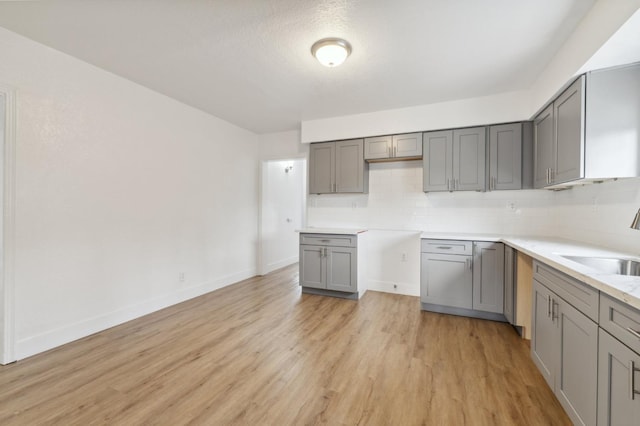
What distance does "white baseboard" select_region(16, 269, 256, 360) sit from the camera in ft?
7.60

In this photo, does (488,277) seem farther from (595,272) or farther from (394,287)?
(595,272)

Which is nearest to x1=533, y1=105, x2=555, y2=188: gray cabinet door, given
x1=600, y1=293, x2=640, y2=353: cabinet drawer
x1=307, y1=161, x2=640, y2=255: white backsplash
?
x1=307, y1=161, x2=640, y2=255: white backsplash

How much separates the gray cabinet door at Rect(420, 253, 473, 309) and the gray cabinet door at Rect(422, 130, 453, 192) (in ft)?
3.09

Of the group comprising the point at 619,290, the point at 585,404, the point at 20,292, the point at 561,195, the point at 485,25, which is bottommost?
the point at 585,404

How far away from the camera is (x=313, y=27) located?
209 cm

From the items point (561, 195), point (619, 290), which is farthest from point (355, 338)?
point (561, 195)

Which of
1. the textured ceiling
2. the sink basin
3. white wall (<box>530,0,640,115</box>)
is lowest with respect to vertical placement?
the sink basin

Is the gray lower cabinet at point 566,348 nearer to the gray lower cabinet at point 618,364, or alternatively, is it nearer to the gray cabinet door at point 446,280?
the gray lower cabinet at point 618,364

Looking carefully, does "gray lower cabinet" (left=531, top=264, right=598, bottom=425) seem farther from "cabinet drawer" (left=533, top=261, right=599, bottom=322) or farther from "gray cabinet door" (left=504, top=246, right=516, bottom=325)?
"gray cabinet door" (left=504, top=246, right=516, bottom=325)

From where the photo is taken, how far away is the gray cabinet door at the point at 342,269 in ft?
12.3

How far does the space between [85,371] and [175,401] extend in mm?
943

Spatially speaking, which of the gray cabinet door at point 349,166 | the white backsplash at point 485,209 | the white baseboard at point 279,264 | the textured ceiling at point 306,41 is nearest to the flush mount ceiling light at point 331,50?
the textured ceiling at point 306,41

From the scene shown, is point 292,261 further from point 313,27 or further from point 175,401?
point 313,27

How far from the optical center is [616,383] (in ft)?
3.82
